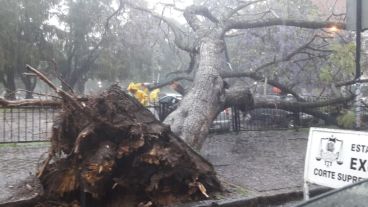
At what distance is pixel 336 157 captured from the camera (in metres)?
4.43

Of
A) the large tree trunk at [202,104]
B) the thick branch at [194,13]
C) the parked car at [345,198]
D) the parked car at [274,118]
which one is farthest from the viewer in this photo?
the parked car at [274,118]

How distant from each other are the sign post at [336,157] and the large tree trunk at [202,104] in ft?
11.2

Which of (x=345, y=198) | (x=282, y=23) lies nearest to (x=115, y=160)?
(x=345, y=198)

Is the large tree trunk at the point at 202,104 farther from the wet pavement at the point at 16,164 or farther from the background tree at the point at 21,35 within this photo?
the background tree at the point at 21,35

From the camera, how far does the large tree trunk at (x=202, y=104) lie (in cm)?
794

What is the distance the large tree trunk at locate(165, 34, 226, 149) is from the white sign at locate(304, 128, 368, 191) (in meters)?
3.41

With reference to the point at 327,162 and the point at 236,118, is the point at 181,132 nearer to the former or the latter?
the point at 327,162

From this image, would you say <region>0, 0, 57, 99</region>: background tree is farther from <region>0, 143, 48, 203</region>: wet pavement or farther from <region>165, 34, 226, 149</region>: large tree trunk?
<region>165, 34, 226, 149</region>: large tree trunk

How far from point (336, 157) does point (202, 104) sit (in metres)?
4.27

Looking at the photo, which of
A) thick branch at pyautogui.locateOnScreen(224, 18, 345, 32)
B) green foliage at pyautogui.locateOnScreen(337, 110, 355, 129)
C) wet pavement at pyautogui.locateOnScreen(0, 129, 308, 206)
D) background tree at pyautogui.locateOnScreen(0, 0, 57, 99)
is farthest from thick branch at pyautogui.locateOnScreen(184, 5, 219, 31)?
background tree at pyautogui.locateOnScreen(0, 0, 57, 99)

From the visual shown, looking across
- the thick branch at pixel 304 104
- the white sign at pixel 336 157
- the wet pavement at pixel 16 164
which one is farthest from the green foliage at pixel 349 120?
the white sign at pixel 336 157

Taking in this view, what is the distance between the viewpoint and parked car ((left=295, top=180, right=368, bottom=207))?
2.27 m

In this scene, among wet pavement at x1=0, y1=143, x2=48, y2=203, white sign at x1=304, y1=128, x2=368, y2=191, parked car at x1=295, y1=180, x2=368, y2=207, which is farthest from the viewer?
wet pavement at x1=0, y1=143, x2=48, y2=203

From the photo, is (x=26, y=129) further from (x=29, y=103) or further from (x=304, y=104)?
(x=304, y=104)
